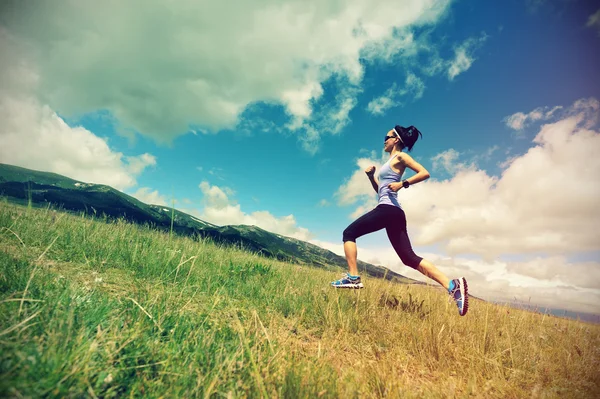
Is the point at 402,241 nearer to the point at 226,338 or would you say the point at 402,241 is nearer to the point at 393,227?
the point at 393,227

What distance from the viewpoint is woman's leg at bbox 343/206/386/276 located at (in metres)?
4.91

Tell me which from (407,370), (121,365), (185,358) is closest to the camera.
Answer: (121,365)

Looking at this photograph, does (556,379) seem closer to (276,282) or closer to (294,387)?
(294,387)

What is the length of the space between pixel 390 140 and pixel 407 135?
1.08 feet

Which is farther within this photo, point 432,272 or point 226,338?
point 432,272

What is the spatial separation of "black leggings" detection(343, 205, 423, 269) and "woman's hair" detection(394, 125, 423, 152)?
1.36 m

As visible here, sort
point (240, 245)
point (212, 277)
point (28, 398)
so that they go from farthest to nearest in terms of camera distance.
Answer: point (240, 245), point (212, 277), point (28, 398)

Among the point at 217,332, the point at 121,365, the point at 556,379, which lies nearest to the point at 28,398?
the point at 121,365

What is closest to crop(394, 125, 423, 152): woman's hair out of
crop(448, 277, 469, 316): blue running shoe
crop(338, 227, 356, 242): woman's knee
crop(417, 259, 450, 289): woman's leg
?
crop(338, 227, 356, 242): woman's knee

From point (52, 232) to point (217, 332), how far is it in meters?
4.73

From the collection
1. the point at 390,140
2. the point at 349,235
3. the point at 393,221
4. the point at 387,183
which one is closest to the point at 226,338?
the point at 349,235

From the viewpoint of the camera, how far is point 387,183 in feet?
16.6

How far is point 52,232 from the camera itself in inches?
203

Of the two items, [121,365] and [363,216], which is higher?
[363,216]
